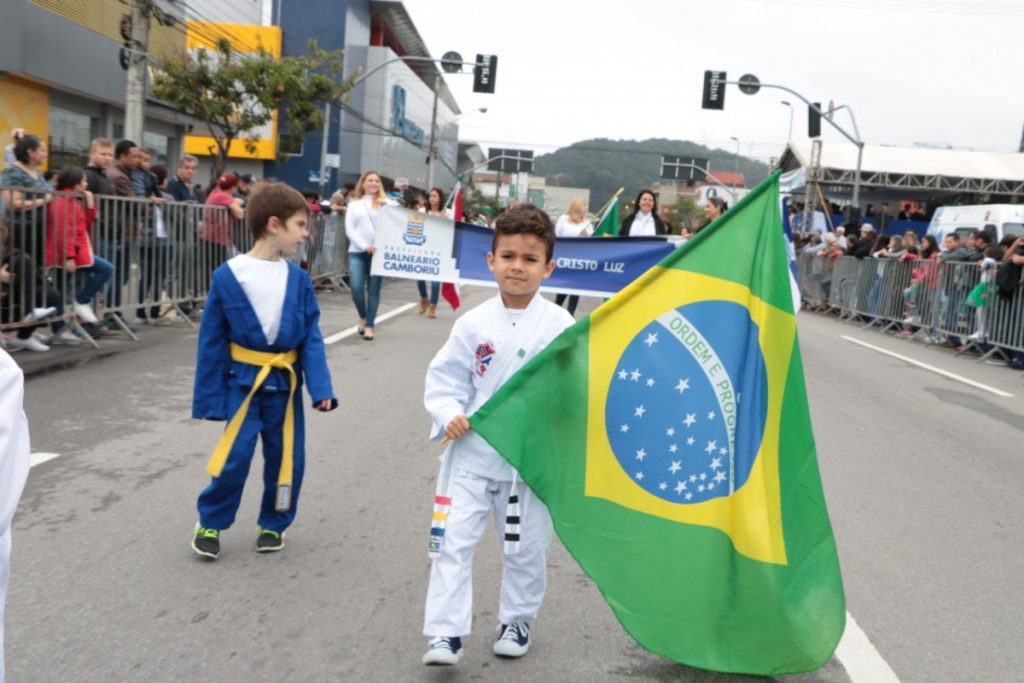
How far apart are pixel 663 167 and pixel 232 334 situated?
167ft

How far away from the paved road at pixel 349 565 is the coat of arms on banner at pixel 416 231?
4.68m

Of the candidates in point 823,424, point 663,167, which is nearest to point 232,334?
point 823,424

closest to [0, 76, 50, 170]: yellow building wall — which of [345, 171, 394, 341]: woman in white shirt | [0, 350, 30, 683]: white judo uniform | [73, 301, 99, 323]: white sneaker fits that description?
[345, 171, 394, 341]: woman in white shirt

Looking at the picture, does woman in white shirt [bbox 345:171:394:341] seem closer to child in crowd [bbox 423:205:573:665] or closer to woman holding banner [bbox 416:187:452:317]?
woman holding banner [bbox 416:187:452:317]

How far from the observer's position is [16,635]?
11.7 feet

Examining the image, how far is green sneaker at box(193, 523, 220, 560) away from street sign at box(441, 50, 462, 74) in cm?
2783

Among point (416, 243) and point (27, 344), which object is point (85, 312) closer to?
point (27, 344)

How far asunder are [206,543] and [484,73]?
86.3 ft

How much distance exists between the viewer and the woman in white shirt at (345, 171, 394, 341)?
12438 mm

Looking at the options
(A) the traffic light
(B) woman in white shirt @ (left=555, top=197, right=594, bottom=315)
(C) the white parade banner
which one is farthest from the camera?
(A) the traffic light

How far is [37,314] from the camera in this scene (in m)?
9.61

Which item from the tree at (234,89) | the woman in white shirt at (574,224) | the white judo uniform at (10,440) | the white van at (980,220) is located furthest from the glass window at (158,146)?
the white judo uniform at (10,440)

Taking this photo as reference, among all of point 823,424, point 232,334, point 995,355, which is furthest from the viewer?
point 995,355

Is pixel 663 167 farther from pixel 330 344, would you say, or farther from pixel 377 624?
pixel 377 624
